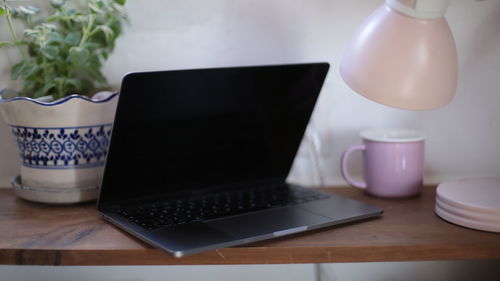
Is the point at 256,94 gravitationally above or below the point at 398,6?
below

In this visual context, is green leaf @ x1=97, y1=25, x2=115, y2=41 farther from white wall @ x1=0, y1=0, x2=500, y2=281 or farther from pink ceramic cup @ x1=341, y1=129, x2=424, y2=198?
pink ceramic cup @ x1=341, y1=129, x2=424, y2=198

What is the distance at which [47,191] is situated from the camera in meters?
0.98

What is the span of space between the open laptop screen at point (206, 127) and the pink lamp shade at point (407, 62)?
0.85 feet

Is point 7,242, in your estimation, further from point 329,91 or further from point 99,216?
point 329,91

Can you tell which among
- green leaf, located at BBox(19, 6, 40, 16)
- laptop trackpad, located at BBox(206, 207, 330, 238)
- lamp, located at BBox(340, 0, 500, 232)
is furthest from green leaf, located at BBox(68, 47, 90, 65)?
lamp, located at BBox(340, 0, 500, 232)

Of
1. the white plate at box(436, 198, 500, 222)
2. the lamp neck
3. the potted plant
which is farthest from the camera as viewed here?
the potted plant

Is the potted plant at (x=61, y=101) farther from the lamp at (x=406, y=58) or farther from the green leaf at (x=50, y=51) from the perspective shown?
the lamp at (x=406, y=58)

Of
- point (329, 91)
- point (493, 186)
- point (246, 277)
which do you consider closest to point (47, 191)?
point (246, 277)

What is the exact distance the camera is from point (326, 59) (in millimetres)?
1149

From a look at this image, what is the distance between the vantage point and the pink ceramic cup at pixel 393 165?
3.35ft

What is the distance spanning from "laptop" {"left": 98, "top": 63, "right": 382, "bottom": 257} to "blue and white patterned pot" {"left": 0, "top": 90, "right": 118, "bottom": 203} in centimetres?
9

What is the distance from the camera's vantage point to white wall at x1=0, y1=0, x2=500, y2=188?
1.12 meters

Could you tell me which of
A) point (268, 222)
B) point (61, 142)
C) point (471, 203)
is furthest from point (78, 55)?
point (471, 203)

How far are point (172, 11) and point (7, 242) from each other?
1.82 feet
